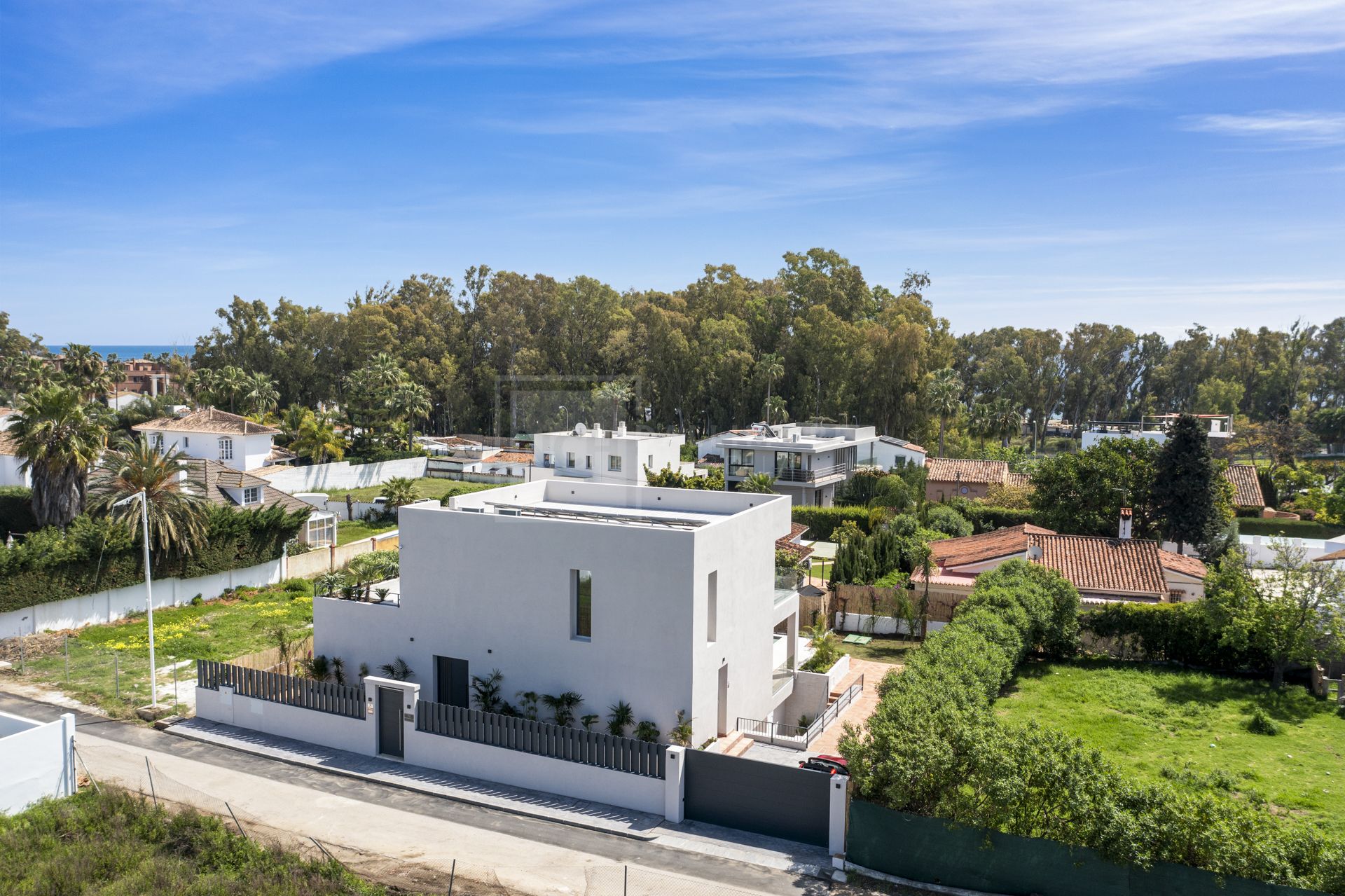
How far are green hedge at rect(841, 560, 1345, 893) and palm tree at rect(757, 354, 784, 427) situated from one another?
5981 cm

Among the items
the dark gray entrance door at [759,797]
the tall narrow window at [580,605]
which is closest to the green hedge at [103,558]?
the tall narrow window at [580,605]

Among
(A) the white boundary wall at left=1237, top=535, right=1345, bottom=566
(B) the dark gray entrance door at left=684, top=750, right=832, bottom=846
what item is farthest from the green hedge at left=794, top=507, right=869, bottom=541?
(B) the dark gray entrance door at left=684, top=750, right=832, bottom=846

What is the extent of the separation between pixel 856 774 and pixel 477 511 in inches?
483

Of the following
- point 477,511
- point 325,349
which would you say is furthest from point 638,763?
point 325,349

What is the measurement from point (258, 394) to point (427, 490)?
23632 mm

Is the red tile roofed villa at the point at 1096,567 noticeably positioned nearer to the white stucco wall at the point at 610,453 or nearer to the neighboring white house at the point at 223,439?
the white stucco wall at the point at 610,453

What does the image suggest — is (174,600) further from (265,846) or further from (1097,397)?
(1097,397)

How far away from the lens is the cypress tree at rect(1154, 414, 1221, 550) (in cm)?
4184

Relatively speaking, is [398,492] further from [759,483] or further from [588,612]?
[588,612]

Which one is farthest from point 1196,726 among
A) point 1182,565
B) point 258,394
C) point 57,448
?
point 258,394

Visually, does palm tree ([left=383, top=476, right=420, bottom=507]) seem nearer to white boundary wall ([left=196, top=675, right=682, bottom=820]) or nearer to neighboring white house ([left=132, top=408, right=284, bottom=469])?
neighboring white house ([left=132, top=408, right=284, bottom=469])

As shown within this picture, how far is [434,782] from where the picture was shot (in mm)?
19266

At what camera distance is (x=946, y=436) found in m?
74.9

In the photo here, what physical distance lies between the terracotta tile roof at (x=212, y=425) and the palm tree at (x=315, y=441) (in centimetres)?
245
